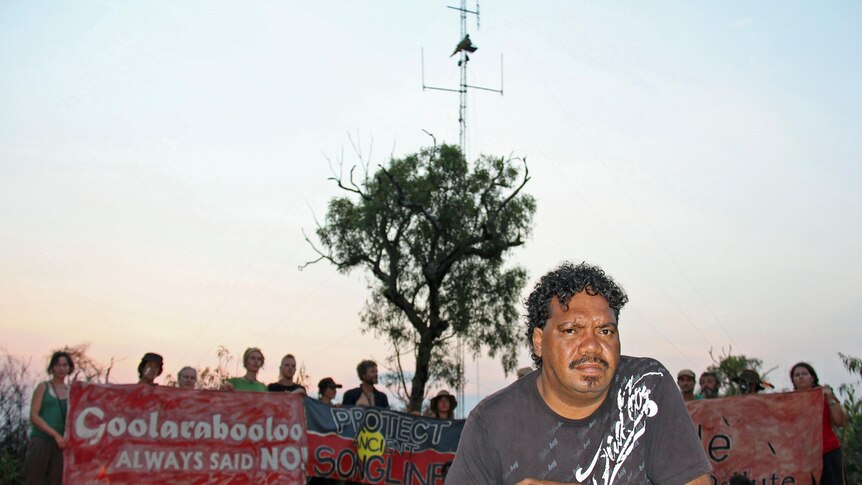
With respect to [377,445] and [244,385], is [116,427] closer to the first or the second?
[244,385]

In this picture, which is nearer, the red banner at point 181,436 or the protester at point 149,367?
the red banner at point 181,436

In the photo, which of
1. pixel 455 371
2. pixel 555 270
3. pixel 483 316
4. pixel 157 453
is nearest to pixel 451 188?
pixel 483 316

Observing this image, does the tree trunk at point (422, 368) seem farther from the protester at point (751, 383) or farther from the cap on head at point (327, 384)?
the protester at point (751, 383)

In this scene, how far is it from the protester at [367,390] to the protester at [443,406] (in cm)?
75

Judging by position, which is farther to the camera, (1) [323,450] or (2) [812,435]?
(1) [323,450]

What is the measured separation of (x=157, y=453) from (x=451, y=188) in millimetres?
24076

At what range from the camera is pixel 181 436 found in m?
8.93

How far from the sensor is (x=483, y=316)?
104ft

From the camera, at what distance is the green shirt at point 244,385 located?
9.51 metres

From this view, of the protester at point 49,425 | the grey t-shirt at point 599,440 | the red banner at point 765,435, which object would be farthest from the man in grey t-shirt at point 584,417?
the protester at point 49,425

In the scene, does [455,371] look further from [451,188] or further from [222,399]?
[222,399]

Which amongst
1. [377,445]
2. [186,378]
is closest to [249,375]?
[186,378]

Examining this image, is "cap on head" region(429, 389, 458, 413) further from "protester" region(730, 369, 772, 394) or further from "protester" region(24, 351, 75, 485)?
"protester" region(24, 351, 75, 485)

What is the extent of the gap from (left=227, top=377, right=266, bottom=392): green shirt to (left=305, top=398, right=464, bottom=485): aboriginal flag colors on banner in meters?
0.63
